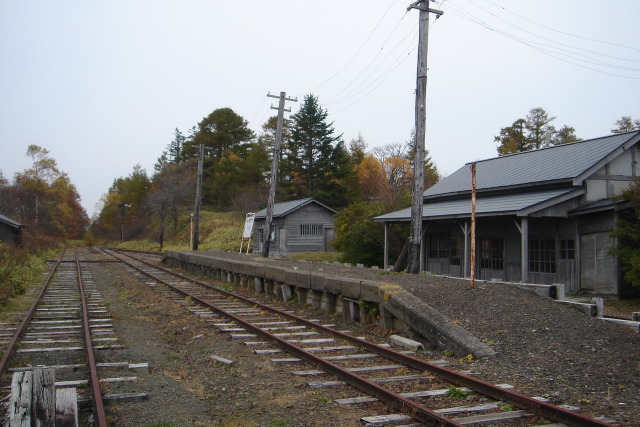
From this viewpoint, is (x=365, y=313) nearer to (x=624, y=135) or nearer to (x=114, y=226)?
(x=624, y=135)

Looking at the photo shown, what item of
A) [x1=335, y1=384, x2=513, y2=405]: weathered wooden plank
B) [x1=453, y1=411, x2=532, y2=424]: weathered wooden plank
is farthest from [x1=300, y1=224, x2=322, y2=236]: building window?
[x1=453, y1=411, x2=532, y2=424]: weathered wooden plank

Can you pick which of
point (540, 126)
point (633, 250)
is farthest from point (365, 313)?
point (540, 126)

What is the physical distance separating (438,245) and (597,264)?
26.5 ft

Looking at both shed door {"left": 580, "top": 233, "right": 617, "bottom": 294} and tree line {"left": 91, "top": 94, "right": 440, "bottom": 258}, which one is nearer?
shed door {"left": 580, "top": 233, "right": 617, "bottom": 294}

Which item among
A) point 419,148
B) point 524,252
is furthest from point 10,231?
point 524,252

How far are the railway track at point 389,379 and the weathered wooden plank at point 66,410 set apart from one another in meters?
2.62

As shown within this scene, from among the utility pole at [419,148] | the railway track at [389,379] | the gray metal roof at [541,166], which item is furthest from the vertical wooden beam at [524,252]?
the railway track at [389,379]

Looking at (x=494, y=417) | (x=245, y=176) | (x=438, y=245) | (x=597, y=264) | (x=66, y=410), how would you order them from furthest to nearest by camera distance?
(x=245, y=176) → (x=438, y=245) → (x=597, y=264) → (x=494, y=417) → (x=66, y=410)

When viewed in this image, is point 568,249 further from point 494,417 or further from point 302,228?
point 302,228

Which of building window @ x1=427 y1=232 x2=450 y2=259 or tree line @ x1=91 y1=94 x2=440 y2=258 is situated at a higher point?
tree line @ x1=91 y1=94 x2=440 y2=258

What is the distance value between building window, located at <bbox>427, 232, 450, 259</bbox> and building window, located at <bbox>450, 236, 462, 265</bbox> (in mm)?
400

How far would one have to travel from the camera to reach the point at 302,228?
3797 cm

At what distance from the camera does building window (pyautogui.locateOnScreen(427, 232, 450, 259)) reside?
2326cm

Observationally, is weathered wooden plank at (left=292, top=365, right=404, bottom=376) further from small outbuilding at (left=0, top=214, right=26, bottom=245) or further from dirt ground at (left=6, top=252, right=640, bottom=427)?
small outbuilding at (left=0, top=214, right=26, bottom=245)
